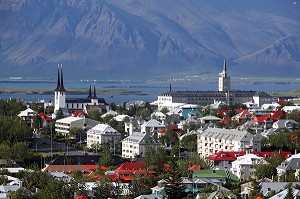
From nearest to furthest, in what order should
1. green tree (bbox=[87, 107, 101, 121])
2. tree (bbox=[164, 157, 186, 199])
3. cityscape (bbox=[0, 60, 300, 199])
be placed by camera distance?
tree (bbox=[164, 157, 186, 199])
cityscape (bbox=[0, 60, 300, 199])
green tree (bbox=[87, 107, 101, 121])

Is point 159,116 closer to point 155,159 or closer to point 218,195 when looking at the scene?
point 155,159

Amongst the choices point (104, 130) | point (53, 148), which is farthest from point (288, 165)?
point (104, 130)

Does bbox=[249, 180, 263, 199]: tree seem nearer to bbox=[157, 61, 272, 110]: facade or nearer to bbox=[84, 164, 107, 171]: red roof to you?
bbox=[84, 164, 107, 171]: red roof

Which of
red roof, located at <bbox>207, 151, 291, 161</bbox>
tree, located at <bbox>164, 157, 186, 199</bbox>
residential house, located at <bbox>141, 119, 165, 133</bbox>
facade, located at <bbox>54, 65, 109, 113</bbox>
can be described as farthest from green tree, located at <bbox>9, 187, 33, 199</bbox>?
facade, located at <bbox>54, 65, 109, 113</bbox>

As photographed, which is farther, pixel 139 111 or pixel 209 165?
pixel 139 111

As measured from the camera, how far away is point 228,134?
56.5 meters

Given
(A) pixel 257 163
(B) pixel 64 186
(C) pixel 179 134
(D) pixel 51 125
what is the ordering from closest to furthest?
(B) pixel 64 186 < (A) pixel 257 163 < (C) pixel 179 134 < (D) pixel 51 125

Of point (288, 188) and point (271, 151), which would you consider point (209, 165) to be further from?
point (288, 188)

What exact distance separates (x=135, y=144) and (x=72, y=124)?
1497 centimetres

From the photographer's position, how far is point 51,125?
7219 centimetres

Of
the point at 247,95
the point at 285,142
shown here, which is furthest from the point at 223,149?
the point at 247,95

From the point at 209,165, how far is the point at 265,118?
851 inches

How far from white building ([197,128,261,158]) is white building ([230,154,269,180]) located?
586 centimetres

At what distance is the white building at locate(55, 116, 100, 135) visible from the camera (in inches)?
2810
